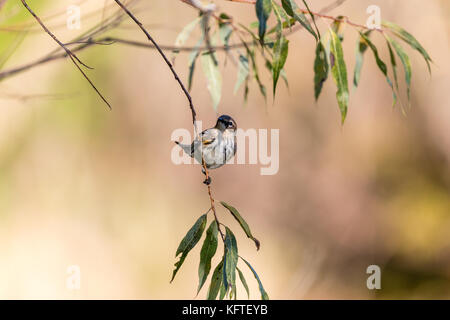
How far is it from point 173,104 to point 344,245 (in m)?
1.59

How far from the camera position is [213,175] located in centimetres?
322

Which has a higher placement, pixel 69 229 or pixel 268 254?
pixel 69 229

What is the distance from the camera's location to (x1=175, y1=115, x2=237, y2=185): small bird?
1.50 m

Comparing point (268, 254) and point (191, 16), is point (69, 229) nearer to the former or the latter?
point (268, 254)

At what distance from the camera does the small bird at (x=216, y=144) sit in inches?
58.9

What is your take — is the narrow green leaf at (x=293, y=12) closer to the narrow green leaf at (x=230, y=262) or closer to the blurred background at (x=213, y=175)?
the narrow green leaf at (x=230, y=262)

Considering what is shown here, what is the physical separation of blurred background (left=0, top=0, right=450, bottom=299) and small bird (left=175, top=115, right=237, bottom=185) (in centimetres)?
159

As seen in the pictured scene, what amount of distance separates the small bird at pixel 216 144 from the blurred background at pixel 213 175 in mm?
1594

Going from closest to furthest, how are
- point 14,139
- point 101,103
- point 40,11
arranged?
1. point 40,11
2. point 14,139
3. point 101,103

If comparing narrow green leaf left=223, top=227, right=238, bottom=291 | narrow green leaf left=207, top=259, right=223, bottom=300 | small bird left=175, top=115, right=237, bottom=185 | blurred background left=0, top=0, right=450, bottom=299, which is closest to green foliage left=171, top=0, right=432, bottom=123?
small bird left=175, top=115, right=237, bottom=185

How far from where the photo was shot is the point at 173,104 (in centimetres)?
326

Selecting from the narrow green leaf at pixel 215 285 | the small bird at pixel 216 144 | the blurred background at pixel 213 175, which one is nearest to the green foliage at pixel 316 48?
the small bird at pixel 216 144

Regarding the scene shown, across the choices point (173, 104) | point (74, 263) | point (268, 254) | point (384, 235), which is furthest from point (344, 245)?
point (74, 263)

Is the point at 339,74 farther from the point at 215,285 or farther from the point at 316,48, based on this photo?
the point at 215,285
